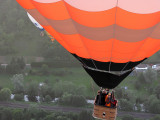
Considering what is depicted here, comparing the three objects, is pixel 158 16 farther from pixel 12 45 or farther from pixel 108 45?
pixel 12 45

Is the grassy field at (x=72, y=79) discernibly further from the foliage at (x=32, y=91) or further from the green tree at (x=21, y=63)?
the foliage at (x=32, y=91)

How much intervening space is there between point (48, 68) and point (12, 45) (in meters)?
4.34

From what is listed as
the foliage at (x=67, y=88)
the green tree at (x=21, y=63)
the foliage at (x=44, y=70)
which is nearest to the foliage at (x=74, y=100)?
the foliage at (x=67, y=88)

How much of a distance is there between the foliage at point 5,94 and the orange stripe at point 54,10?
12.0 m

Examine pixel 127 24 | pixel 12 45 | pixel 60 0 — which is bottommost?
pixel 127 24

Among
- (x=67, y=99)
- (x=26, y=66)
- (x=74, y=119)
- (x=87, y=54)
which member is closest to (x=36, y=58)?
(x=26, y=66)

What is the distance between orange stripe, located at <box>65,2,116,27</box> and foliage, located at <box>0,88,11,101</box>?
41.6 feet

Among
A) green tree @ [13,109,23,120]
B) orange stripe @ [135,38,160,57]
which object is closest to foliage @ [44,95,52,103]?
green tree @ [13,109,23,120]

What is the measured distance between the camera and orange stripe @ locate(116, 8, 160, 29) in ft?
17.4

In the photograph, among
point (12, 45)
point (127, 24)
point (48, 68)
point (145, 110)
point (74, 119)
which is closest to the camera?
point (127, 24)

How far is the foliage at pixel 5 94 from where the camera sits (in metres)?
17.5

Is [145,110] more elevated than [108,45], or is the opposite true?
[108,45]

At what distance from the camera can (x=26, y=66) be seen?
21422 millimetres

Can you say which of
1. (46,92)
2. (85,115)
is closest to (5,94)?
(46,92)
